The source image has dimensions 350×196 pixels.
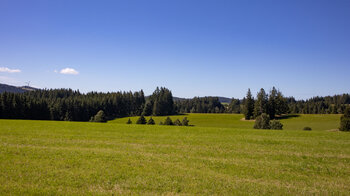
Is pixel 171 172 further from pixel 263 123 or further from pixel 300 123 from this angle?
pixel 300 123

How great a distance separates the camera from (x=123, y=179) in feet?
31.6

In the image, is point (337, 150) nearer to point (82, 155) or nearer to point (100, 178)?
point (100, 178)

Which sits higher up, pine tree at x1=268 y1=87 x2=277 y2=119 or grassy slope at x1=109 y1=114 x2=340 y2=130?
pine tree at x1=268 y1=87 x2=277 y2=119

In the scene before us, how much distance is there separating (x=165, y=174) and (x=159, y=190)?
1913 mm

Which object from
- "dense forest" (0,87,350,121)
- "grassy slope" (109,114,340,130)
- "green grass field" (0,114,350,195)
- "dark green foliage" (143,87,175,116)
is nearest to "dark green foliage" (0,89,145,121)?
"dense forest" (0,87,350,121)

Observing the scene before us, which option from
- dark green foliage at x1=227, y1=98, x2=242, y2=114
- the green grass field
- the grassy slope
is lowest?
the grassy slope

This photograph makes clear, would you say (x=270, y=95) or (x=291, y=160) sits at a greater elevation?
(x=270, y=95)

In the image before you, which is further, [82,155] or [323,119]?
[323,119]

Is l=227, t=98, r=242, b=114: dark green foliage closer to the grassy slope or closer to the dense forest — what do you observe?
the dense forest

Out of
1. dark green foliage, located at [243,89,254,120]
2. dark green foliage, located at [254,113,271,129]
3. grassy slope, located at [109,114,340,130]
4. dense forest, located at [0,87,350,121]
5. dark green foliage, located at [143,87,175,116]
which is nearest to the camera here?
dark green foliage, located at [254,113,271,129]

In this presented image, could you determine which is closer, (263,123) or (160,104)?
(263,123)

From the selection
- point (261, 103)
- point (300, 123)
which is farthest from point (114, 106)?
point (300, 123)

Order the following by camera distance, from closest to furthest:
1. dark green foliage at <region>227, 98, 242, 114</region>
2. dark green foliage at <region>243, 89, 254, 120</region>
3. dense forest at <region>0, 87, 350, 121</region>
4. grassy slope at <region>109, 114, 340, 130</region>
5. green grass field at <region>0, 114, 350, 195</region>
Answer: green grass field at <region>0, 114, 350, 195</region>, grassy slope at <region>109, 114, 340, 130</region>, dense forest at <region>0, 87, 350, 121</region>, dark green foliage at <region>243, 89, 254, 120</region>, dark green foliage at <region>227, 98, 242, 114</region>

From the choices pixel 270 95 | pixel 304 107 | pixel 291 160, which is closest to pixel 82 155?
pixel 291 160
